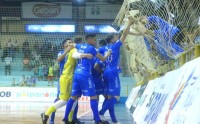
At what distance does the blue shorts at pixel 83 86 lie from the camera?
7.55 m

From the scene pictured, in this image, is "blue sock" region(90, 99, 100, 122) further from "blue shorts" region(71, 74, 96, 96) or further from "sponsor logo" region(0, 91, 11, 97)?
"sponsor logo" region(0, 91, 11, 97)

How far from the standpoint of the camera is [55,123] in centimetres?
804

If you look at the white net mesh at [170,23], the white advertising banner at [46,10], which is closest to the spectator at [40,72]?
the white advertising banner at [46,10]

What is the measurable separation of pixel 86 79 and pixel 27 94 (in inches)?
617

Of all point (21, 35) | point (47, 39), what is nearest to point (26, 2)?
point (21, 35)

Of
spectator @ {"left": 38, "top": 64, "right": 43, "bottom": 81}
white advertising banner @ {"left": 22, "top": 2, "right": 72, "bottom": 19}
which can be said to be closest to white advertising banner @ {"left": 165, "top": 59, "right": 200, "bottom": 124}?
spectator @ {"left": 38, "top": 64, "right": 43, "bottom": 81}

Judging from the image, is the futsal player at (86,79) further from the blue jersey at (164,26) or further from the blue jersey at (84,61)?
the blue jersey at (164,26)

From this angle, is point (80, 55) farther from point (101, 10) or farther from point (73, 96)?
point (101, 10)

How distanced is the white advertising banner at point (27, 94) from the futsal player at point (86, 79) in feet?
49.7

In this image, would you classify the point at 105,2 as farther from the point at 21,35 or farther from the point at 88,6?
the point at 21,35

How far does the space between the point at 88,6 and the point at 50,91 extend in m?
7.71

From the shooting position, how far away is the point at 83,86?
25.0ft

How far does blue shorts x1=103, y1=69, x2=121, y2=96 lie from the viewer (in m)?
8.04

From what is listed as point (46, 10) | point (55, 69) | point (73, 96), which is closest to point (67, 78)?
point (73, 96)
